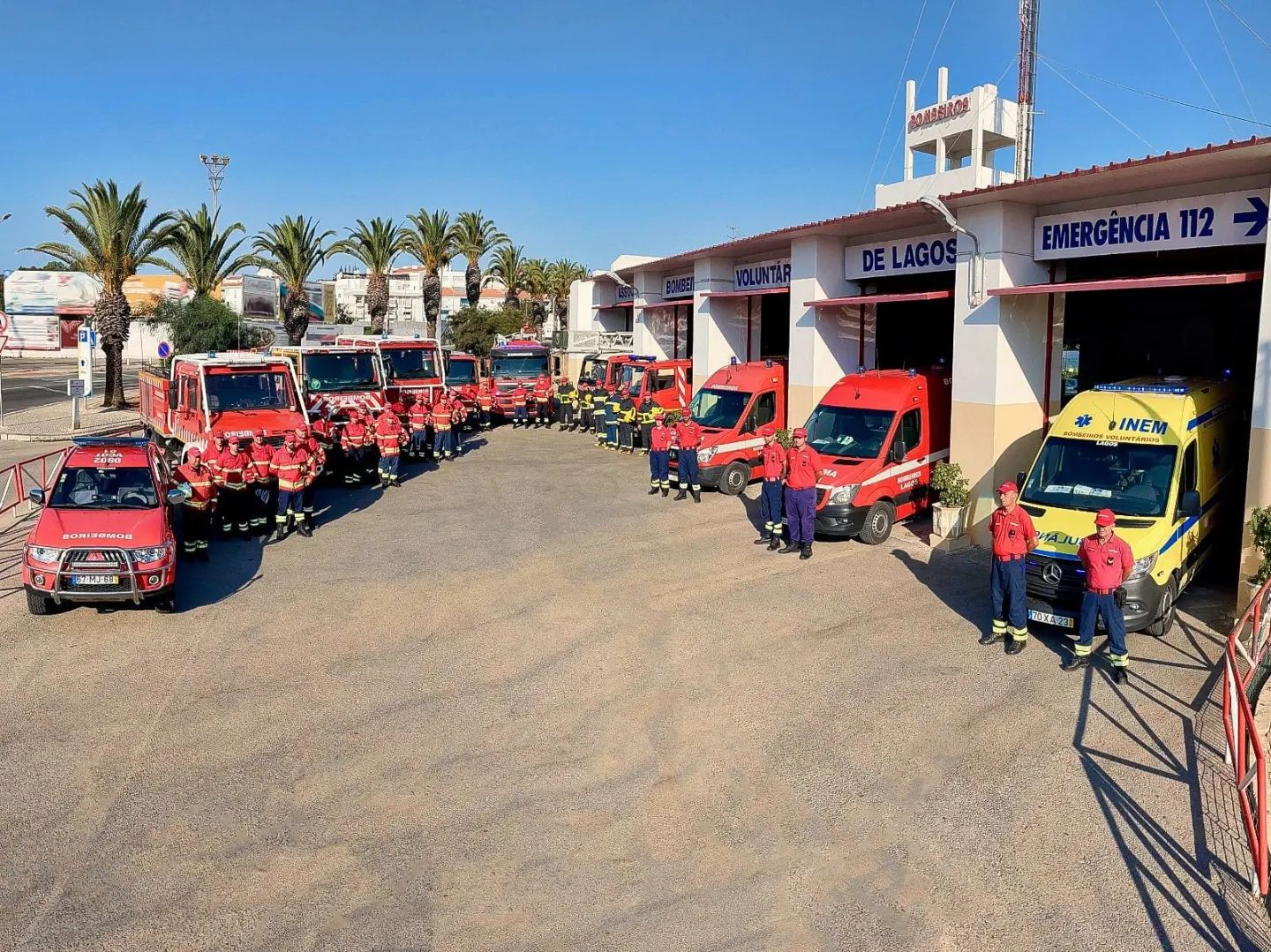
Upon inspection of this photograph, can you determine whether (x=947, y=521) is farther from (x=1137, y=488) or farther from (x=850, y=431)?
(x=1137, y=488)

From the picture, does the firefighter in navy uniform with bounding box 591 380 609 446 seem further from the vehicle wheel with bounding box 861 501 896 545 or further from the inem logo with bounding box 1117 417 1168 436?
the inem logo with bounding box 1117 417 1168 436

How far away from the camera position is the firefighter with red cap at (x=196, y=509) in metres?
13.1

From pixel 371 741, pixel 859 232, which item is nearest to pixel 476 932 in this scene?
pixel 371 741

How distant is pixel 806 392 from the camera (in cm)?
1922

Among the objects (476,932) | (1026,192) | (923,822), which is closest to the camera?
(476,932)

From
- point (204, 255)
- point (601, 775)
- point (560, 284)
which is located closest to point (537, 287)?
point (560, 284)

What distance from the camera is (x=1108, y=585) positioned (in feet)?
29.0

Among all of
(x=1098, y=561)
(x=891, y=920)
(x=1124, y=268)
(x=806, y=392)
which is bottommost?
(x=891, y=920)

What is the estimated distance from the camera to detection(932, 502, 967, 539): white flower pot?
1404 centimetres

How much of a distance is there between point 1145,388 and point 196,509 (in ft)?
40.7

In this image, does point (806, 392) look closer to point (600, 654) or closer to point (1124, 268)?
point (1124, 268)

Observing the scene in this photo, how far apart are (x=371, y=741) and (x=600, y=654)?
268cm

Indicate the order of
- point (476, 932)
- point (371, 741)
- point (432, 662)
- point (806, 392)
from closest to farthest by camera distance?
point (476, 932), point (371, 741), point (432, 662), point (806, 392)

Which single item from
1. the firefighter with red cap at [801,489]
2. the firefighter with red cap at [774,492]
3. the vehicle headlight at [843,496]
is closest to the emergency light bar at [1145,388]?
the vehicle headlight at [843,496]
